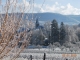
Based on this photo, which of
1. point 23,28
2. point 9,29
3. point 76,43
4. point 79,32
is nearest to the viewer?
point 9,29

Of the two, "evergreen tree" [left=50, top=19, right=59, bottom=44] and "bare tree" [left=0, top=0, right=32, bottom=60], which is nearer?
"bare tree" [left=0, top=0, right=32, bottom=60]

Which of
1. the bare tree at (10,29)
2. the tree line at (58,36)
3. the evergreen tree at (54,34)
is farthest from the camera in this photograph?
the evergreen tree at (54,34)

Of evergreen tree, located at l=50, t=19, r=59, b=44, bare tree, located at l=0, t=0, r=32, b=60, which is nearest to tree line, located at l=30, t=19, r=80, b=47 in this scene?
evergreen tree, located at l=50, t=19, r=59, b=44

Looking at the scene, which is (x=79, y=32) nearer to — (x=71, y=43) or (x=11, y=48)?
(x=71, y=43)

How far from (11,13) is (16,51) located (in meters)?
0.56

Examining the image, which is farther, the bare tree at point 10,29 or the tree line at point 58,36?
the tree line at point 58,36

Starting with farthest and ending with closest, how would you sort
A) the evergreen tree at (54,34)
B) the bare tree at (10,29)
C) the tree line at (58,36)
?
the evergreen tree at (54,34), the tree line at (58,36), the bare tree at (10,29)

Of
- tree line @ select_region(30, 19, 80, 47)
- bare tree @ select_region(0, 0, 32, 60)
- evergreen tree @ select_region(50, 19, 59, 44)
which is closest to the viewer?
bare tree @ select_region(0, 0, 32, 60)

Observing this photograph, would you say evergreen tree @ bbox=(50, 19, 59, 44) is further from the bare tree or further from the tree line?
the bare tree

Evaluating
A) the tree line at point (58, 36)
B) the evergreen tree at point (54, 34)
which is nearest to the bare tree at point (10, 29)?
the tree line at point (58, 36)

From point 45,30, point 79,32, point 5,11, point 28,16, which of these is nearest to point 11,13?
point 5,11

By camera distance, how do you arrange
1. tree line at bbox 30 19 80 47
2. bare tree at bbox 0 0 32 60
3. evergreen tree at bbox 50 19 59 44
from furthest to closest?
evergreen tree at bbox 50 19 59 44 < tree line at bbox 30 19 80 47 < bare tree at bbox 0 0 32 60

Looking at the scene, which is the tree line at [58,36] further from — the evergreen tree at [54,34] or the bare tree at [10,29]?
the bare tree at [10,29]

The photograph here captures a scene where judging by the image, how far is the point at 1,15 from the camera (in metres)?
3.38
